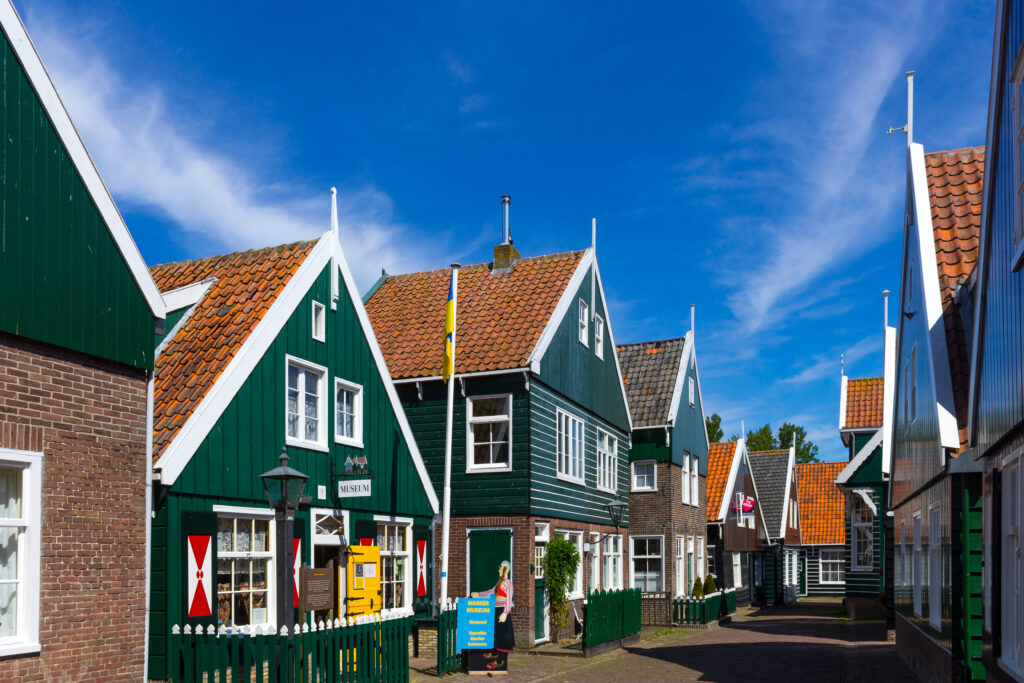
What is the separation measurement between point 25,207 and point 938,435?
1097 cm

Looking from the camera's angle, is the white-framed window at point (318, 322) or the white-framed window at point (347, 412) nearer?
the white-framed window at point (318, 322)

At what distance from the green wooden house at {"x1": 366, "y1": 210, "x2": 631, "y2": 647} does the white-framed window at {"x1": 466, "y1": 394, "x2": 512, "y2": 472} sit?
26 mm

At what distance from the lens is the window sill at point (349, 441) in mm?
16078

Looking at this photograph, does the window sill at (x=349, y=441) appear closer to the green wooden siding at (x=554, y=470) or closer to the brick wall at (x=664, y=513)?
the green wooden siding at (x=554, y=470)

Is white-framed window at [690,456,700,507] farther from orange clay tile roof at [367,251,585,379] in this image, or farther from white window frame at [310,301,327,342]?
white window frame at [310,301,327,342]

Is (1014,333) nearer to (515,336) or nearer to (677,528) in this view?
(515,336)

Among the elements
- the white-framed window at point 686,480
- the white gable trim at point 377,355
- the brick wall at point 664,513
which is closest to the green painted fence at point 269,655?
the white gable trim at point 377,355

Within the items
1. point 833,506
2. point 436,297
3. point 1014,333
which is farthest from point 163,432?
point 833,506

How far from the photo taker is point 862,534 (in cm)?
3897

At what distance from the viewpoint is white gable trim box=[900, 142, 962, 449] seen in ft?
41.3

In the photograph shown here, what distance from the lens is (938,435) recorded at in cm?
1280

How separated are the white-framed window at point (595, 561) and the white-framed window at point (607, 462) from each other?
4.65 feet

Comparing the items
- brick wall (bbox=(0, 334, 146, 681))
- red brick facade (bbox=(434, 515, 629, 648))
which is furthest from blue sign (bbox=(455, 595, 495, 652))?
brick wall (bbox=(0, 334, 146, 681))

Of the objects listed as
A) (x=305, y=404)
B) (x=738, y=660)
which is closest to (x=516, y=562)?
(x=738, y=660)
